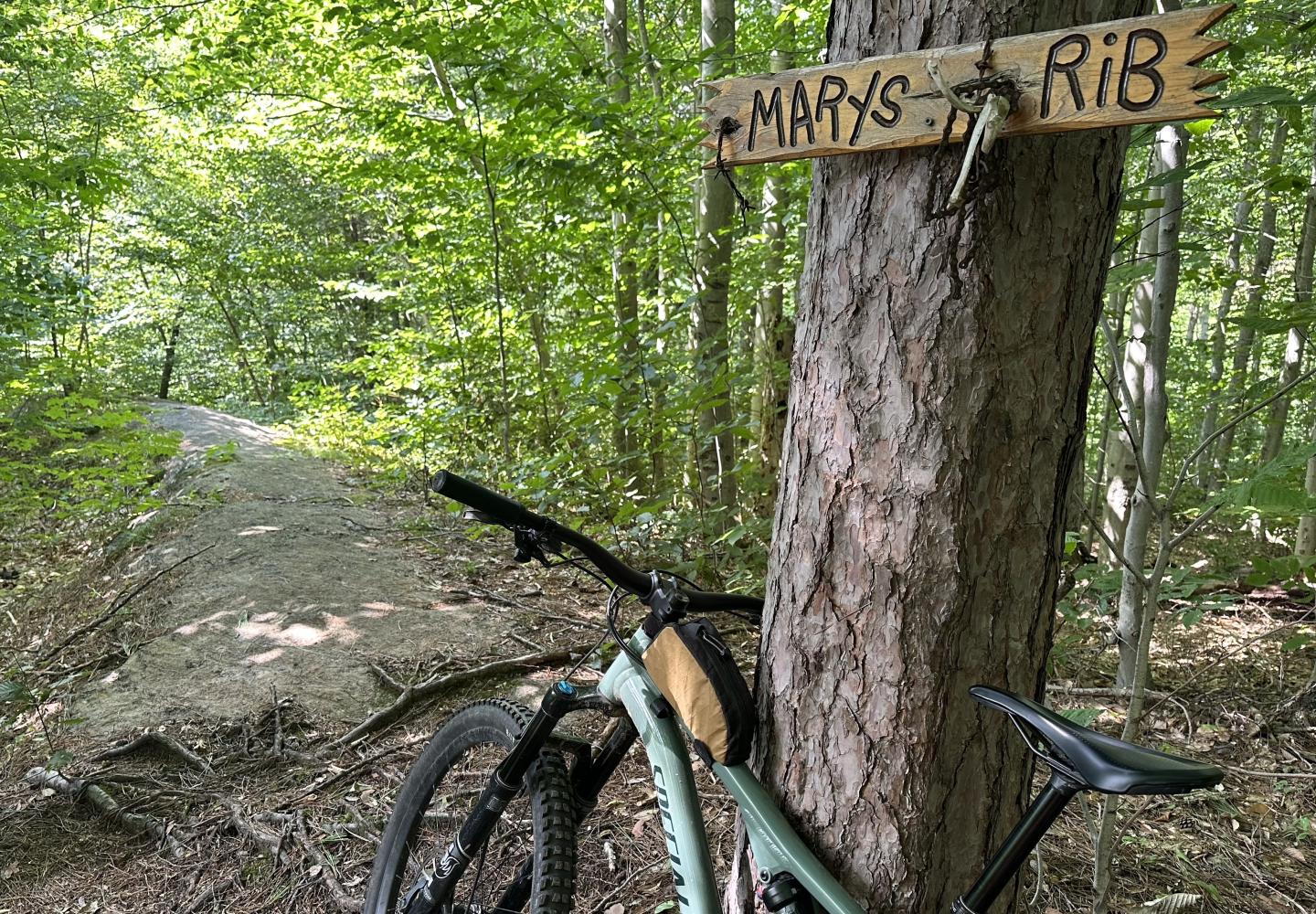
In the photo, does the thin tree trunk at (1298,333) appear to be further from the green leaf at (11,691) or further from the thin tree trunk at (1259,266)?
the green leaf at (11,691)

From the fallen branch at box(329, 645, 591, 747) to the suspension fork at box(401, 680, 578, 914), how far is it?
4.06 feet

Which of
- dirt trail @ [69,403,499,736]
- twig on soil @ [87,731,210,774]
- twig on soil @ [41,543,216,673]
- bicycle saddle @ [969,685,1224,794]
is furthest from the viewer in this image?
twig on soil @ [41,543,216,673]

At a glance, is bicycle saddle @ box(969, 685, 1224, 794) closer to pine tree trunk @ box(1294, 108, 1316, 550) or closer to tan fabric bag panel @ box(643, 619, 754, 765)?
tan fabric bag panel @ box(643, 619, 754, 765)

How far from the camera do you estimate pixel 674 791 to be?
1401mm

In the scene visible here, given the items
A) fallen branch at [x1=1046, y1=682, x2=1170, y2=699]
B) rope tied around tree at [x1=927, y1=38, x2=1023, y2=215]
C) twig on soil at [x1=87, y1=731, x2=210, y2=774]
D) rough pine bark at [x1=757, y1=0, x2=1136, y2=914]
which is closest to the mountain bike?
rough pine bark at [x1=757, y1=0, x2=1136, y2=914]

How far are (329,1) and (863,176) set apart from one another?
6096mm

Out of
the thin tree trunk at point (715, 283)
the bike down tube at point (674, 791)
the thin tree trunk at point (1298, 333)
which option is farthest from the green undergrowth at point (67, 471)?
the thin tree trunk at point (1298, 333)

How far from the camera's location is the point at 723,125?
1.26 m

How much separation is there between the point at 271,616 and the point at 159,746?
1185 millimetres

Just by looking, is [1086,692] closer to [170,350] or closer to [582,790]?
[582,790]

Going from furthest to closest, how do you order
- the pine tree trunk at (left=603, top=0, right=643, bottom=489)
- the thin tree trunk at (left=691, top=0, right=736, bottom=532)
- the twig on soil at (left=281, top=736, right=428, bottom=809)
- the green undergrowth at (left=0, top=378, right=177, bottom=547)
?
the green undergrowth at (left=0, top=378, right=177, bottom=547) → the thin tree trunk at (left=691, top=0, right=736, bottom=532) → the pine tree trunk at (left=603, top=0, right=643, bottom=489) → the twig on soil at (left=281, top=736, right=428, bottom=809)

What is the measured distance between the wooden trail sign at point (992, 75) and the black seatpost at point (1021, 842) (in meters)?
0.84

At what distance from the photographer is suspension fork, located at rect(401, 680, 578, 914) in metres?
1.64

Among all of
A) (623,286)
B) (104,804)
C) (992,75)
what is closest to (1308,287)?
(623,286)
